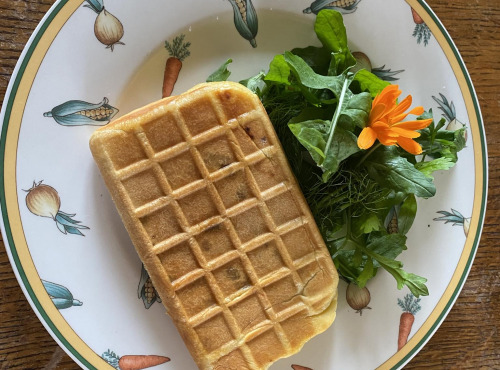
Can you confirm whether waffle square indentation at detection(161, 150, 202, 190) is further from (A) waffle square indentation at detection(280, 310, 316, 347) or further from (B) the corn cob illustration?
(B) the corn cob illustration

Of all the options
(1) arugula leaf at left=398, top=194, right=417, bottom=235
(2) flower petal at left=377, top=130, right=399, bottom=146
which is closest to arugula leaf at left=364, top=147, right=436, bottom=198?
(2) flower petal at left=377, top=130, right=399, bottom=146

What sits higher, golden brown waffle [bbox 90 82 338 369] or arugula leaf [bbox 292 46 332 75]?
arugula leaf [bbox 292 46 332 75]

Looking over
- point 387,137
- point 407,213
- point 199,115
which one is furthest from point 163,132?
point 407,213

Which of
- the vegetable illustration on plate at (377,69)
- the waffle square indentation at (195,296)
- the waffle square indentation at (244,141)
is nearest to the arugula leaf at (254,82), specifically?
the waffle square indentation at (244,141)

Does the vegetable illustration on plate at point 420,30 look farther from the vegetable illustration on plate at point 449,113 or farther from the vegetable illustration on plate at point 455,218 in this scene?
the vegetable illustration on plate at point 455,218

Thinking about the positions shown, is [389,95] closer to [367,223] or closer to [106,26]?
[367,223]

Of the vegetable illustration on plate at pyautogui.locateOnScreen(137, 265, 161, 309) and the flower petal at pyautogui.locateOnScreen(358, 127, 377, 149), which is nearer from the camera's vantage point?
the flower petal at pyautogui.locateOnScreen(358, 127, 377, 149)
